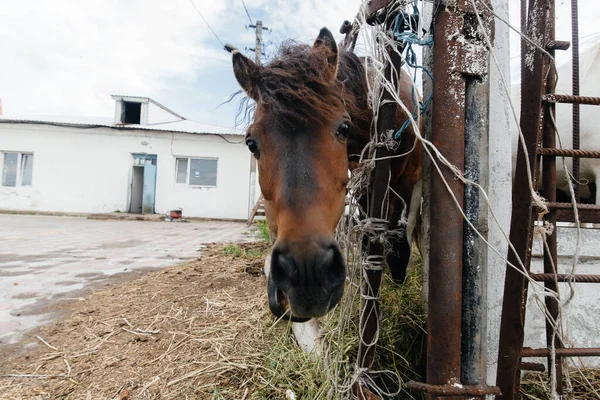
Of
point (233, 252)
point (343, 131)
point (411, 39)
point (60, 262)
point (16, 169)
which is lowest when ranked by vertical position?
point (60, 262)

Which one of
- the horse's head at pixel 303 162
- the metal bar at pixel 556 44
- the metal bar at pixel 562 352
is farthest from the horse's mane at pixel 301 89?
the metal bar at pixel 562 352

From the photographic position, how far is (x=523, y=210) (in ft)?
3.65

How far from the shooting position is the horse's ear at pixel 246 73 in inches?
65.8

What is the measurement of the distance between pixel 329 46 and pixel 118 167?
632 inches

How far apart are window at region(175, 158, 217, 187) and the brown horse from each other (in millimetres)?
14050

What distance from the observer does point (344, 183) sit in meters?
1.53

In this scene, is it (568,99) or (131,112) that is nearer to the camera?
(568,99)

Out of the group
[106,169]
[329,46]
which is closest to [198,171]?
[106,169]

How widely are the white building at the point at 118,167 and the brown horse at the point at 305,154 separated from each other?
13.5 metres

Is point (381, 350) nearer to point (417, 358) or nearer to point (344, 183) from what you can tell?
point (417, 358)

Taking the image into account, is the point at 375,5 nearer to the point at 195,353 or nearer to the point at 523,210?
the point at 523,210

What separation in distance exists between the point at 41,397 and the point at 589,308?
326cm

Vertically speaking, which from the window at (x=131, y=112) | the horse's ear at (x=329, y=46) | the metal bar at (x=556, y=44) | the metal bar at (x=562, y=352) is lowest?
the metal bar at (x=562, y=352)

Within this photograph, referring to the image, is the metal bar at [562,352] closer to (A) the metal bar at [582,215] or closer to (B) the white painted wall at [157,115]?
(A) the metal bar at [582,215]
